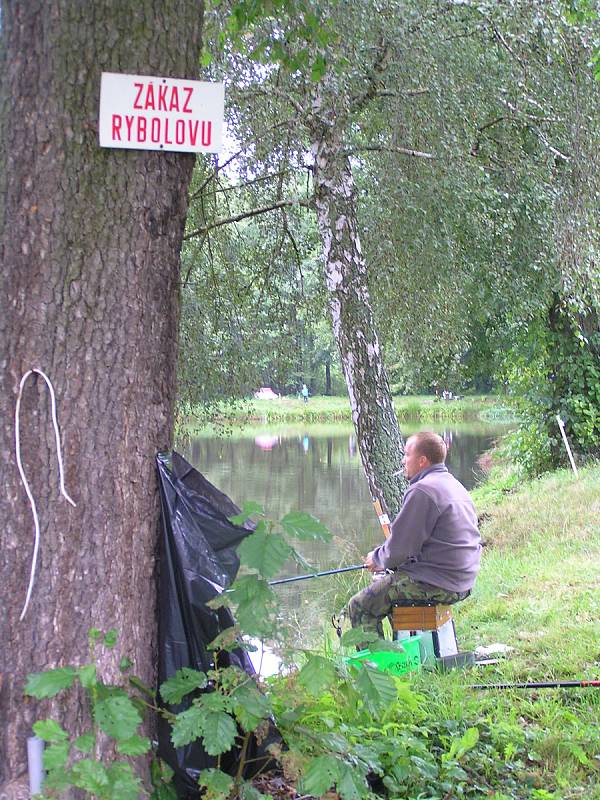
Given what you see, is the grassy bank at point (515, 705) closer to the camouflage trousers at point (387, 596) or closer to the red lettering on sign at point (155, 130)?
the camouflage trousers at point (387, 596)

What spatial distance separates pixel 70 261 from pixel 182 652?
1251 mm

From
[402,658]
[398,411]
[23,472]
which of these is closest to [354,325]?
[402,658]

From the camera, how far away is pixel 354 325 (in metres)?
7.09

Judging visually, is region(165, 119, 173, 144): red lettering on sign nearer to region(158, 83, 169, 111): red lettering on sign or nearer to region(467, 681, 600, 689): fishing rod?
region(158, 83, 169, 111): red lettering on sign

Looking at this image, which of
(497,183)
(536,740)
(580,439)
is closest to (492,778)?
(536,740)

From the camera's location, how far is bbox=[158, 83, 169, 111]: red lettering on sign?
287 centimetres

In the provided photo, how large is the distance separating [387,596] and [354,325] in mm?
2798

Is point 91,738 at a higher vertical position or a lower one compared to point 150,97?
lower

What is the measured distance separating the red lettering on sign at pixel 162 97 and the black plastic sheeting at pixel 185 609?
1.10 metres

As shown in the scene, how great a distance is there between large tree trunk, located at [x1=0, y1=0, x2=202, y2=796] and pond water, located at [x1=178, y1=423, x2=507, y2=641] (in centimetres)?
46

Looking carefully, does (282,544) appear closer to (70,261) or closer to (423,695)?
(70,261)

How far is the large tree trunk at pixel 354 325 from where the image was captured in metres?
6.96

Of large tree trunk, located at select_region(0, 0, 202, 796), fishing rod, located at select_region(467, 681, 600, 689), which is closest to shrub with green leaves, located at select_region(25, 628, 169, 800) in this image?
large tree trunk, located at select_region(0, 0, 202, 796)

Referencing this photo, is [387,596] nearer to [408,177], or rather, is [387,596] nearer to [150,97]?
[150,97]
